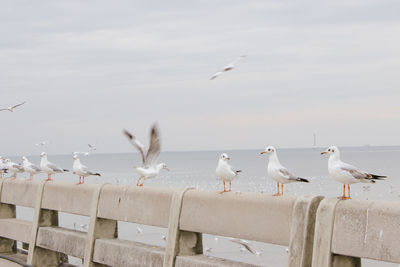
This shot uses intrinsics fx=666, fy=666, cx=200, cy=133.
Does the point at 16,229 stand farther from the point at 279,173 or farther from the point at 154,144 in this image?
the point at 279,173

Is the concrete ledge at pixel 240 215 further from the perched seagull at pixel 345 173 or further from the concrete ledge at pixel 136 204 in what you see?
the perched seagull at pixel 345 173

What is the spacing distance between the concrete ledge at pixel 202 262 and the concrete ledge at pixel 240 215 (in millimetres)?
324

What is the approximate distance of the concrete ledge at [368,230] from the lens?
20.6ft

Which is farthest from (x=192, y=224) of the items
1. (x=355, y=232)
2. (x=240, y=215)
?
(x=355, y=232)

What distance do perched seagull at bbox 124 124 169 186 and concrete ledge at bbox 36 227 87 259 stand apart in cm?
137

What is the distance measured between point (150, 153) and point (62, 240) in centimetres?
212

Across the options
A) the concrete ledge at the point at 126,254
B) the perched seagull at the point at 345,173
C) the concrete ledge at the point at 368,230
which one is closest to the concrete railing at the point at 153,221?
the concrete ledge at the point at 126,254

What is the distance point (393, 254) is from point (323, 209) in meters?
0.96

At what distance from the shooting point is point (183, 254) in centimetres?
876

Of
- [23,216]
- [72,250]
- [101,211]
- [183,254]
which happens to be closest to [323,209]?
[183,254]

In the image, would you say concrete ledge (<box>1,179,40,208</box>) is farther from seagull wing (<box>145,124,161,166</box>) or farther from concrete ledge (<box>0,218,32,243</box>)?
seagull wing (<box>145,124,161,166</box>)

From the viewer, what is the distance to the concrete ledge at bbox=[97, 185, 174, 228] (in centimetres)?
929

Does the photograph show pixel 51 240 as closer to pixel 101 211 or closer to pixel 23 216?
pixel 101 211

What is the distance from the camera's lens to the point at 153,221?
9.40 m
